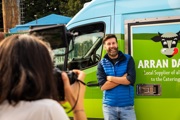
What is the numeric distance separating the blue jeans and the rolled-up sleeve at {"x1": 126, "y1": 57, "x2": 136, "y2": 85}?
33 cm

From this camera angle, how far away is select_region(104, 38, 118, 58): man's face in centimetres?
432

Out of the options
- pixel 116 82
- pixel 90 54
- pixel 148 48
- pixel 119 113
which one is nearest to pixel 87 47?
pixel 90 54

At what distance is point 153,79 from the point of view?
14.1 ft

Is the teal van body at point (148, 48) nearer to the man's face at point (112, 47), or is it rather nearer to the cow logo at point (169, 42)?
the cow logo at point (169, 42)

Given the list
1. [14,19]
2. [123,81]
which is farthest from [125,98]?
[14,19]

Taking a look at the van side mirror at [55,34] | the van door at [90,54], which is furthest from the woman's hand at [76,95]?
the van door at [90,54]

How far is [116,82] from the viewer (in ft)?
14.1

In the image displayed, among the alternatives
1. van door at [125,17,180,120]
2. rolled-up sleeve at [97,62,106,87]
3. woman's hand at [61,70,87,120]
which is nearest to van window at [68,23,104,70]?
rolled-up sleeve at [97,62,106,87]

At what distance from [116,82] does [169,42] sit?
2.54 feet

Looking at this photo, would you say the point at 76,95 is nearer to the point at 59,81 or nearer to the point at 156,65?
the point at 59,81

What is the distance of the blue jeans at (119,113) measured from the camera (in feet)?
14.1

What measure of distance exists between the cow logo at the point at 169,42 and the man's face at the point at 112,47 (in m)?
0.53

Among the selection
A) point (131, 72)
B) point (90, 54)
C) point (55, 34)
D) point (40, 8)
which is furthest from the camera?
point (40, 8)

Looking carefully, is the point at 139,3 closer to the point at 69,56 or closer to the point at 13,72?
the point at 69,56
